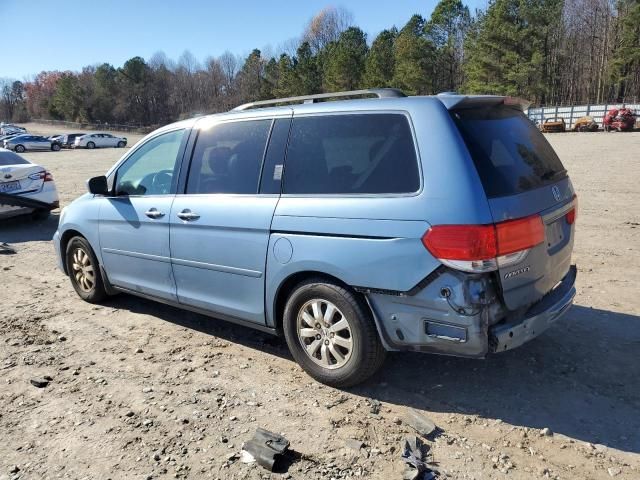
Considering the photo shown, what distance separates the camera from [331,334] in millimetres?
3631

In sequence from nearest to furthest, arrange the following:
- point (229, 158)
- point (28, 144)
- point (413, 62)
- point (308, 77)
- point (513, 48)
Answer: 1. point (229, 158)
2. point (28, 144)
3. point (513, 48)
4. point (413, 62)
5. point (308, 77)

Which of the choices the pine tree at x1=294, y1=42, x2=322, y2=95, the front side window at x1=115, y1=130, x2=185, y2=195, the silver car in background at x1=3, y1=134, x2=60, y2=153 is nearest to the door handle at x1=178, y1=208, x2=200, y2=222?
the front side window at x1=115, y1=130, x2=185, y2=195

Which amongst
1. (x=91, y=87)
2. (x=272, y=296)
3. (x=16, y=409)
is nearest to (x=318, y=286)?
(x=272, y=296)

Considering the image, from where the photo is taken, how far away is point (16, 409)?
144 inches

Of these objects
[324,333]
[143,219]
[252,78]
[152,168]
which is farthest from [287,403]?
[252,78]

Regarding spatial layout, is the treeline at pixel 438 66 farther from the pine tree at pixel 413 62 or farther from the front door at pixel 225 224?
the front door at pixel 225 224

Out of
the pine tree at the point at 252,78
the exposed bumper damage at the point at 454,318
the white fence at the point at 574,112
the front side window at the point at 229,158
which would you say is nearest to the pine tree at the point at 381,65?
the white fence at the point at 574,112

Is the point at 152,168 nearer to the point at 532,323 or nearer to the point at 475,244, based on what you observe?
the point at 475,244

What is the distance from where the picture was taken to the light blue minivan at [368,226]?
10.1 ft

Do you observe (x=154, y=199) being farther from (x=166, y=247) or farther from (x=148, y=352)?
(x=148, y=352)

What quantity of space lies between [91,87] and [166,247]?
102 m

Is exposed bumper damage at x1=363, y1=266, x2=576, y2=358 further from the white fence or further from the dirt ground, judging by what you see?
the white fence

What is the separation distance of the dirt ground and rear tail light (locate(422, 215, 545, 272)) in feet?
3.43

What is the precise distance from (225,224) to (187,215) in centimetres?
45
